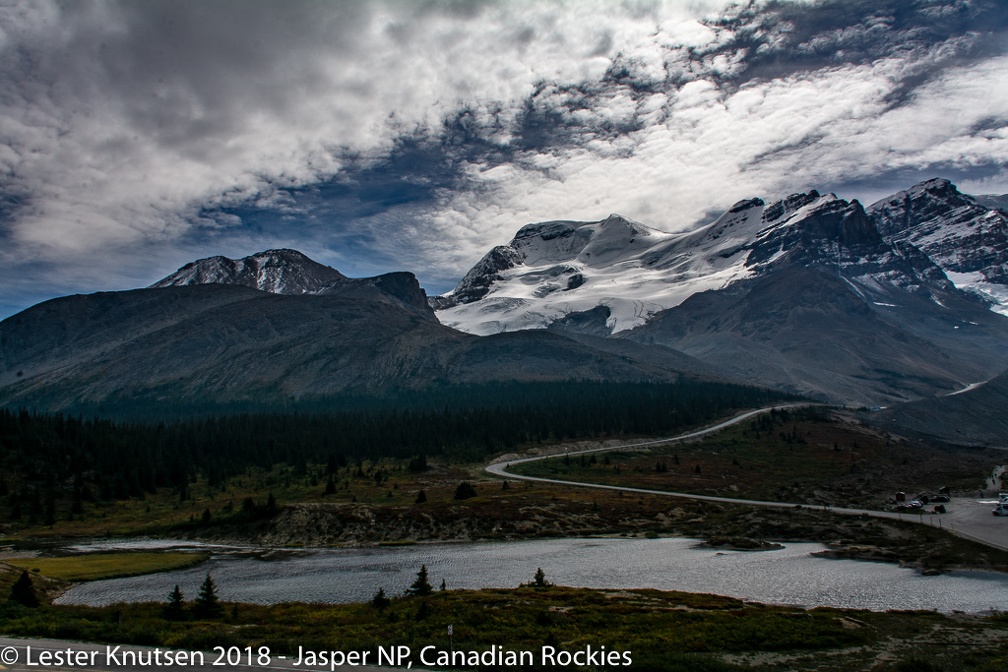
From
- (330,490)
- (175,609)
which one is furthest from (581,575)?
(330,490)

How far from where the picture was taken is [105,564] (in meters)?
73.0

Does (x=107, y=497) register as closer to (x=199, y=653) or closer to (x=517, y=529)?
(x=517, y=529)

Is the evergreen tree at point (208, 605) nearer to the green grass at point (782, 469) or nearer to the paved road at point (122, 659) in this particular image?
the paved road at point (122, 659)

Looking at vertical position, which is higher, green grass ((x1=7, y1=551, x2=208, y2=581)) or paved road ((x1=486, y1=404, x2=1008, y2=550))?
green grass ((x1=7, y1=551, x2=208, y2=581))

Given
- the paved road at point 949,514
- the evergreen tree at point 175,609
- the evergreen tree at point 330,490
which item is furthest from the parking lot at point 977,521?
the evergreen tree at point 330,490

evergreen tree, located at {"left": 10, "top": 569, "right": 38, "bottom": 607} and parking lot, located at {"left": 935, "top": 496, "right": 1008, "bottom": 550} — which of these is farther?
parking lot, located at {"left": 935, "top": 496, "right": 1008, "bottom": 550}

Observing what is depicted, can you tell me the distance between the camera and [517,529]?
97.5 meters

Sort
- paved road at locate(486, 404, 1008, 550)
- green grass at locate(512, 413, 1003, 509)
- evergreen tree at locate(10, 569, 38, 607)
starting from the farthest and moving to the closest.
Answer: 1. green grass at locate(512, 413, 1003, 509)
2. paved road at locate(486, 404, 1008, 550)
3. evergreen tree at locate(10, 569, 38, 607)

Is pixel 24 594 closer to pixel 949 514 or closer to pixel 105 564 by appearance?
pixel 105 564

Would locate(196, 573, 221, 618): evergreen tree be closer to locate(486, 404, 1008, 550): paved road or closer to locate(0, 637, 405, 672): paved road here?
locate(0, 637, 405, 672): paved road

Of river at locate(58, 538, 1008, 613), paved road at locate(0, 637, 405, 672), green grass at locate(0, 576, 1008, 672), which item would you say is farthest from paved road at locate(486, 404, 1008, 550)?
paved road at locate(0, 637, 405, 672)

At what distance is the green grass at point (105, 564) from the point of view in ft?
220

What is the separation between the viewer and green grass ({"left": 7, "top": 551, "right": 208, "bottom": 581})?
220ft

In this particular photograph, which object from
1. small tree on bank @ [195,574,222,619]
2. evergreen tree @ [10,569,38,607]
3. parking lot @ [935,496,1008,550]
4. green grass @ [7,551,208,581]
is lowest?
parking lot @ [935,496,1008,550]
